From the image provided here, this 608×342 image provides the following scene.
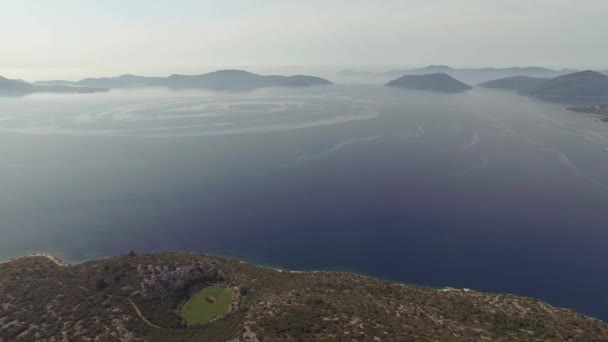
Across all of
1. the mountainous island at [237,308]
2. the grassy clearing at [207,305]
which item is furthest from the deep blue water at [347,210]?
the grassy clearing at [207,305]

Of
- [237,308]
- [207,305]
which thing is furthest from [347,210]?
[207,305]

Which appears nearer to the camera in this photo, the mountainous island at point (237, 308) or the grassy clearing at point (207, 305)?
the mountainous island at point (237, 308)

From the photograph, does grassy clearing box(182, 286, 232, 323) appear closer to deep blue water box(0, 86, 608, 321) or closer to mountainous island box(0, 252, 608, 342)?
mountainous island box(0, 252, 608, 342)

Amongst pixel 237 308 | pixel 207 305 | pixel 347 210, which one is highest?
pixel 347 210

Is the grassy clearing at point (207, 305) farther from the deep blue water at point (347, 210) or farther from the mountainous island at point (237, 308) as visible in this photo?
the deep blue water at point (347, 210)

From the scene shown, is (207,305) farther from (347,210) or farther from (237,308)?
(347,210)
